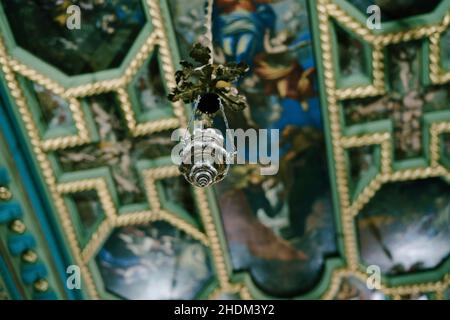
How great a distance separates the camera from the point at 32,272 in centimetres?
582

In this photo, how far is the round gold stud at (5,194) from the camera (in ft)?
18.1

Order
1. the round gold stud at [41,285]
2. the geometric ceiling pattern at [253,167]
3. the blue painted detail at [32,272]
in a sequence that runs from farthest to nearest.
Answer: the round gold stud at [41,285], the blue painted detail at [32,272], the geometric ceiling pattern at [253,167]

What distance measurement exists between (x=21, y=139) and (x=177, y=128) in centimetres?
139

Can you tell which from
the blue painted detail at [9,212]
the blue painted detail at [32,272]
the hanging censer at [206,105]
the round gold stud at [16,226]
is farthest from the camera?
the blue painted detail at [32,272]

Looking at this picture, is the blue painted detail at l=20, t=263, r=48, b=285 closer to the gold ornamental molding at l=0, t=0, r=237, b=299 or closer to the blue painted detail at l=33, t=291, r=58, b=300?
the blue painted detail at l=33, t=291, r=58, b=300

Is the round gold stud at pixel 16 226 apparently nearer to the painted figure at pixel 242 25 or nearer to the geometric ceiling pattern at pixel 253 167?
the geometric ceiling pattern at pixel 253 167

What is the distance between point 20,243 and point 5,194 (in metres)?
0.48

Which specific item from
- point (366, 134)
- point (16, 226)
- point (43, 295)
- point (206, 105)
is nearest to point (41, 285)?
point (43, 295)

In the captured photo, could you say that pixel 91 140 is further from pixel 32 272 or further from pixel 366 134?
pixel 366 134

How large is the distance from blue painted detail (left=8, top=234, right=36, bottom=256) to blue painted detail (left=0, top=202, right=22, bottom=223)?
0.62ft

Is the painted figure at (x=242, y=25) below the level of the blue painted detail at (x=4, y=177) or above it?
above

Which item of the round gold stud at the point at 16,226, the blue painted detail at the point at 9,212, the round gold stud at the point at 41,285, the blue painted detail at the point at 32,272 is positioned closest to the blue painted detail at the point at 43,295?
the round gold stud at the point at 41,285

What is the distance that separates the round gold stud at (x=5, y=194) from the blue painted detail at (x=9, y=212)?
0.06 m

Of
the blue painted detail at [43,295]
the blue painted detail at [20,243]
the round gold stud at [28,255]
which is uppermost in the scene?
the blue painted detail at [20,243]
